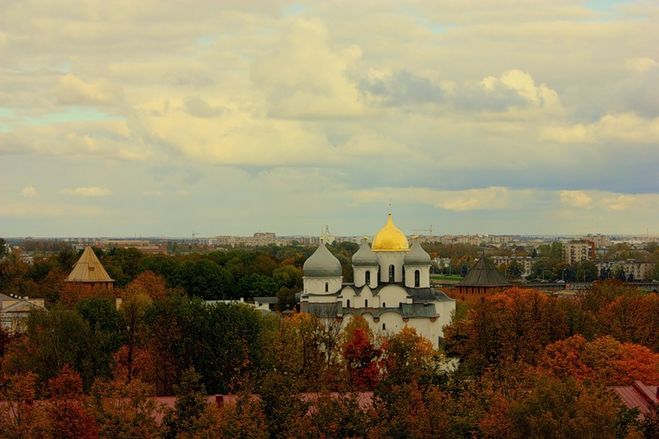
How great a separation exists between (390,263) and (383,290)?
395cm

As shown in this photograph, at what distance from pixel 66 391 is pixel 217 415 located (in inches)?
303

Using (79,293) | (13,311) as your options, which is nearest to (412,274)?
(79,293)

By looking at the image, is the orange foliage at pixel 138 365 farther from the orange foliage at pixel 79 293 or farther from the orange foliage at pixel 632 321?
the orange foliage at pixel 632 321

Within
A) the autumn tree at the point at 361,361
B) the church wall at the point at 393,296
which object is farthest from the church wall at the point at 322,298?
the autumn tree at the point at 361,361

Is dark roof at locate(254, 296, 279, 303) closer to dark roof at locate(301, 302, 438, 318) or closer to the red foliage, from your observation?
dark roof at locate(301, 302, 438, 318)

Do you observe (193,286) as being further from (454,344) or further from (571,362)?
(571,362)

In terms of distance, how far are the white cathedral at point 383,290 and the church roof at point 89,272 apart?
77.7ft

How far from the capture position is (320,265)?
6856 centimetres

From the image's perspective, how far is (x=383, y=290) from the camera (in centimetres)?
6681

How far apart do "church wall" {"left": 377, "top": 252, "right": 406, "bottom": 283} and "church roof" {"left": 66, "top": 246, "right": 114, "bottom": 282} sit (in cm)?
2645

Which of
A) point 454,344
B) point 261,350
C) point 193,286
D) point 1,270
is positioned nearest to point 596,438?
point 261,350

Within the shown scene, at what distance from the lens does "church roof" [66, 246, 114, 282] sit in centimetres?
8669

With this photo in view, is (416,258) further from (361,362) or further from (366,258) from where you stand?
(361,362)

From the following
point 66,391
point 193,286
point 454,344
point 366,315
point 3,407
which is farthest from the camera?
point 193,286
